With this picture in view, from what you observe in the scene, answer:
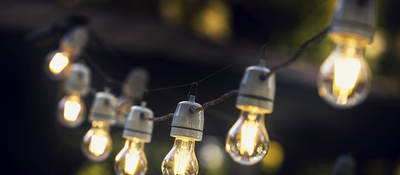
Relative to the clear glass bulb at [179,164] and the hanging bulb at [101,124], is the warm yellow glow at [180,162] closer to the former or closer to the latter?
the clear glass bulb at [179,164]

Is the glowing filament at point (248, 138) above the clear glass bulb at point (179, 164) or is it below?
above

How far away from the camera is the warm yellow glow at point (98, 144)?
2773 mm

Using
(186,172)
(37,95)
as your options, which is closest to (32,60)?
(37,95)

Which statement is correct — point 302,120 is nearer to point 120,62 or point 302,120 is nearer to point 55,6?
point 120,62

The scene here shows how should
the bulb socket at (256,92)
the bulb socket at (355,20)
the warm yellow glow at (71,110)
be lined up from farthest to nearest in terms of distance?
the warm yellow glow at (71,110) → the bulb socket at (256,92) → the bulb socket at (355,20)

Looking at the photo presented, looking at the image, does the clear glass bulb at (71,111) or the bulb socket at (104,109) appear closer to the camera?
the bulb socket at (104,109)

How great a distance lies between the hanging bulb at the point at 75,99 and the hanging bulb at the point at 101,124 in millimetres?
452

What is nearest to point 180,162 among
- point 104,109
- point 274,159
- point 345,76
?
point 345,76

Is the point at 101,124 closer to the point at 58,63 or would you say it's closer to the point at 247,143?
the point at 58,63

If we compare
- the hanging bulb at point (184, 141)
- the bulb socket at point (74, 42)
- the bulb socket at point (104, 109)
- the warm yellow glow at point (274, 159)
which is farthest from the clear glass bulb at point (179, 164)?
the warm yellow glow at point (274, 159)

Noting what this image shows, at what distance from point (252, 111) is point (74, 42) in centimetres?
225

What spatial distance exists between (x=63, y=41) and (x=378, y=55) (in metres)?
7.73

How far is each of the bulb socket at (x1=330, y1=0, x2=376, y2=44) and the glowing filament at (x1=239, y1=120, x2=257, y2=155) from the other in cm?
39

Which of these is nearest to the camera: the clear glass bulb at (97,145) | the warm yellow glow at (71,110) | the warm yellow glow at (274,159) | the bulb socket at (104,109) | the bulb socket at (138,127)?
the bulb socket at (138,127)
